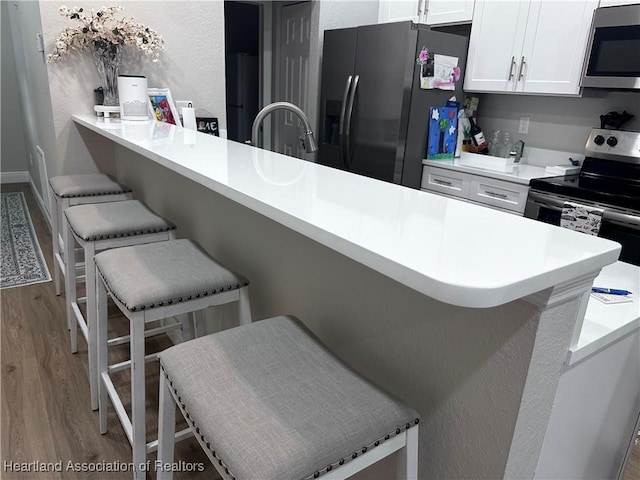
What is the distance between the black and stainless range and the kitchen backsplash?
0.18m

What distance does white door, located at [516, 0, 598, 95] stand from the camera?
2.68m

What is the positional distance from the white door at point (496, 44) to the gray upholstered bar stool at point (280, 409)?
276 cm

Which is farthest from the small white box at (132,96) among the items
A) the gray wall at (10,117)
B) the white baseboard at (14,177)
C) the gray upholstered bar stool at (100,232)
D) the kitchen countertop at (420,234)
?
the white baseboard at (14,177)

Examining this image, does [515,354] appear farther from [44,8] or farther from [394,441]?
[44,8]

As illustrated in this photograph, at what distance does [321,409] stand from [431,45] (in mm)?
2868

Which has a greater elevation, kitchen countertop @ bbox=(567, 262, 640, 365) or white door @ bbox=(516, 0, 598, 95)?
white door @ bbox=(516, 0, 598, 95)

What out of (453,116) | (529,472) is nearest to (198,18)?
(453,116)

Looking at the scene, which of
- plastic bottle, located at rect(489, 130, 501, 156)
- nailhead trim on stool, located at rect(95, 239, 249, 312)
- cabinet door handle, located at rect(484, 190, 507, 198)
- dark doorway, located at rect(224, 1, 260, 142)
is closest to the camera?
nailhead trim on stool, located at rect(95, 239, 249, 312)

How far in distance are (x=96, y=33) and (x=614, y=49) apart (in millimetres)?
2732

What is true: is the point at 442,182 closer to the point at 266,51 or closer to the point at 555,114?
the point at 555,114

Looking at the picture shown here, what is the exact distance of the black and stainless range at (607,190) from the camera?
2309mm

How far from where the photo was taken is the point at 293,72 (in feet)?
13.8

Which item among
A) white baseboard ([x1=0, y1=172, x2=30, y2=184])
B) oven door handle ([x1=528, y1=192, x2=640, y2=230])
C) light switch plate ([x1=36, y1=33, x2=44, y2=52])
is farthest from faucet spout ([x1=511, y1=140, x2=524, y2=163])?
white baseboard ([x1=0, y1=172, x2=30, y2=184])

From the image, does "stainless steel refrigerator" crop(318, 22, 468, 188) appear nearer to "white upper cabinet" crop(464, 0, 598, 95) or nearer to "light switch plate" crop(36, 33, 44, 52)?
"white upper cabinet" crop(464, 0, 598, 95)
